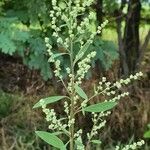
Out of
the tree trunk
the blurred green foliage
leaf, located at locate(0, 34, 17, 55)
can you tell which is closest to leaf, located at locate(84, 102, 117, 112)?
leaf, located at locate(0, 34, 17, 55)

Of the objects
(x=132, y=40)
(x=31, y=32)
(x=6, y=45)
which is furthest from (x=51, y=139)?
(x=132, y=40)

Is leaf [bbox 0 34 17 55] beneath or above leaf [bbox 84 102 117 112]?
beneath

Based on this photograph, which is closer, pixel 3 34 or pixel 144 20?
pixel 3 34

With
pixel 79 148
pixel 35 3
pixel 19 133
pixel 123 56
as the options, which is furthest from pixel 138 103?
pixel 79 148

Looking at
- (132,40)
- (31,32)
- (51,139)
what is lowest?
(132,40)

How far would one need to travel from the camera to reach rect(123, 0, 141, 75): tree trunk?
21.4ft

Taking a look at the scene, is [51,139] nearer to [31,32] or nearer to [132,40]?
[31,32]

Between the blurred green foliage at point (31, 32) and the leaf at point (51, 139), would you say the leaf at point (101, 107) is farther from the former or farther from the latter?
the blurred green foliage at point (31, 32)

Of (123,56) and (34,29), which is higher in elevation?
(34,29)

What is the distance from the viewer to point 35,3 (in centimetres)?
493

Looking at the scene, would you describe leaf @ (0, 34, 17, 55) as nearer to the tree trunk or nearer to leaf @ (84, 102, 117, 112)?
the tree trunk

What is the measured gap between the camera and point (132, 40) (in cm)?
668

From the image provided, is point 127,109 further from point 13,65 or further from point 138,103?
point 13,65

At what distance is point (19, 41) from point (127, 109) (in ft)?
4.79
